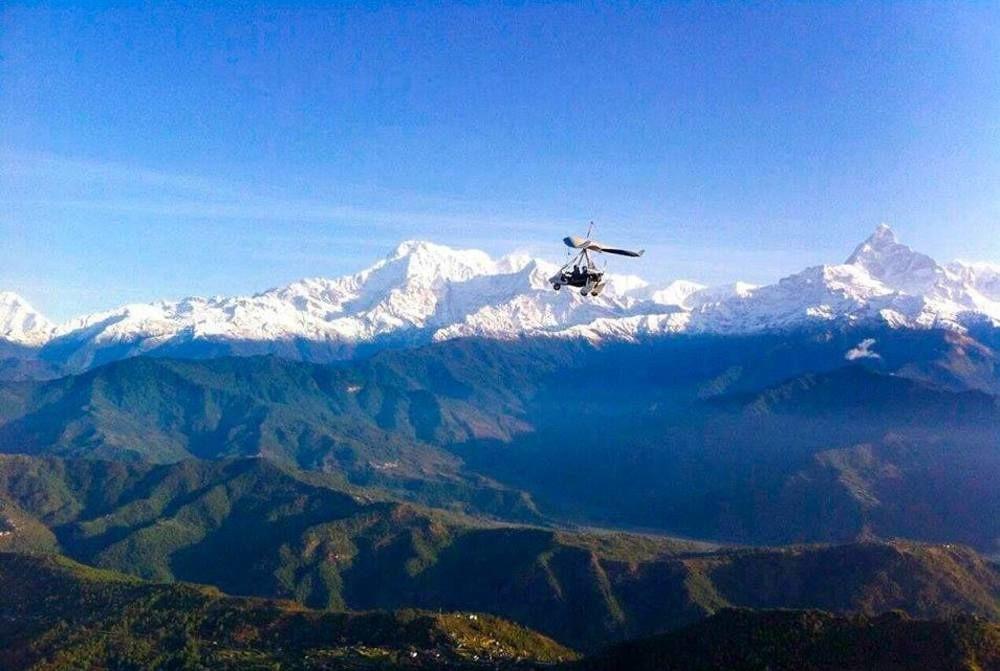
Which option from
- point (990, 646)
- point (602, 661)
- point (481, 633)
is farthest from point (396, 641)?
point (990, 646)

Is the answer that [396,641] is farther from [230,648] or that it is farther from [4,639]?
[4,639]

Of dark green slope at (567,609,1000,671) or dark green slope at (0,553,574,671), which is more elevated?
dark green slope at (567,609,1000,671)

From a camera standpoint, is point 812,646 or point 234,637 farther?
point 234,637

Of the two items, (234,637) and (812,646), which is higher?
(812,646)

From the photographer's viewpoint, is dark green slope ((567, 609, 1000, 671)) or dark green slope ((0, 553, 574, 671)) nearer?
dark green slope ((567, 609, 1000, 671))
